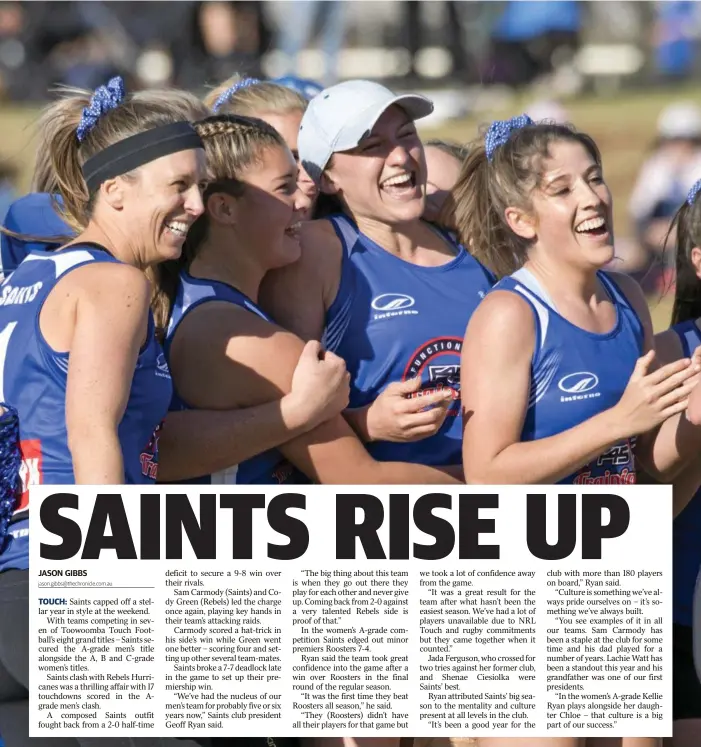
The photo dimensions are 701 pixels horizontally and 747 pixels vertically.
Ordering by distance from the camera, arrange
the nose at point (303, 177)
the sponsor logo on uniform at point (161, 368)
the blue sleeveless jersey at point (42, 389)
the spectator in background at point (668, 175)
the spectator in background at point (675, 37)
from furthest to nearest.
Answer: the spectator in background at point (675, 37) → the spectator in background at point (668, 175) → the nose at point (303, 177) → the sponsor logo on uniform at point (161, 368) → the blue sleeveless jersey at point (42, 389)

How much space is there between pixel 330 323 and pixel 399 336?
0.59 ft

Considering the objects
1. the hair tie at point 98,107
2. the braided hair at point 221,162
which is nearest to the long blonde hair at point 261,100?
the braided hair at point 221,162

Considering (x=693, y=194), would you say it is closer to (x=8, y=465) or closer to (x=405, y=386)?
(x=405, y=386)

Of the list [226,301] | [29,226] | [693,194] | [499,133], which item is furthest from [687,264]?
[29,226]

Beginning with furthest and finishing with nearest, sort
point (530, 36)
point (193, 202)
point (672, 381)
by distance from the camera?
point (530, 36)
point (193, 202)
point (672, 381)

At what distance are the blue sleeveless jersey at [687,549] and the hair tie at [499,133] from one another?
66 cm

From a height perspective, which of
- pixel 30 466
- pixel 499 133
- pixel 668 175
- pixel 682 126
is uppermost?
pixel 682 126

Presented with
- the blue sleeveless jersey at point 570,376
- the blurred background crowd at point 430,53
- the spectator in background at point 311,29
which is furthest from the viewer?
the blurred background crowd at point 430,53

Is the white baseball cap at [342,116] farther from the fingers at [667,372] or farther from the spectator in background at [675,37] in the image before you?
the spectator in background at [675,37]

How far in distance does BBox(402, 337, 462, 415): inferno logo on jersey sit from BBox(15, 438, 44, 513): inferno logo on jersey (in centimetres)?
101

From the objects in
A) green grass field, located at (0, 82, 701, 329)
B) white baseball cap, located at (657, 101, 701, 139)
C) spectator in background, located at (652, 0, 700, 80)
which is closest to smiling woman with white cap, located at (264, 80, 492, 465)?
white baseball cap, located at (657, 101, 701, 139)

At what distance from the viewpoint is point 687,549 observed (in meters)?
3.20

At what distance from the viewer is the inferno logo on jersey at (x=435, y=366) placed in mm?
3182

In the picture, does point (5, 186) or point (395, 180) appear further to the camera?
point (5, 186)
